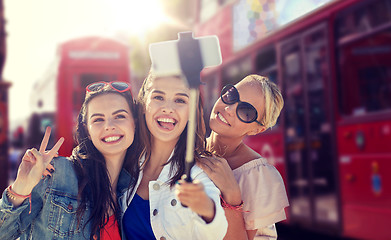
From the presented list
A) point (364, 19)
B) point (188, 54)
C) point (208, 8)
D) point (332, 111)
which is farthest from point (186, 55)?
point (208, 8)

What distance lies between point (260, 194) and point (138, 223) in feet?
1.93

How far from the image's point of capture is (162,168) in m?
2.39

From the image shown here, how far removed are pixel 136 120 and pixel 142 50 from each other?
80.9ft

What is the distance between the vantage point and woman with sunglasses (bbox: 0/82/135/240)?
2.11 metres

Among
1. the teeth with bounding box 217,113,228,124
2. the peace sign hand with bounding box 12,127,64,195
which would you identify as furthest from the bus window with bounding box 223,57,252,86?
the peace sign hand with bounding box 12,127,64,195

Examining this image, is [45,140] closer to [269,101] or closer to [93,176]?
[93,176]

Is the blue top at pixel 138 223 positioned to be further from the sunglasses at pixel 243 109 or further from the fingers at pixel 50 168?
the sunglasses at pixel 243 109

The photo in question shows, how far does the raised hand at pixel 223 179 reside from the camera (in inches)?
85.4

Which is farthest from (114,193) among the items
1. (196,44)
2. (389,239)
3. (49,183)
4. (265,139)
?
(265,139)

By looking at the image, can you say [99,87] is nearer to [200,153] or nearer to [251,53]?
[200,153]

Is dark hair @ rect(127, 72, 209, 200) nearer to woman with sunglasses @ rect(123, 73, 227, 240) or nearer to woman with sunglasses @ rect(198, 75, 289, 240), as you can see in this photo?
woman with sunglasses @ rect(123, 73, 227, 240)

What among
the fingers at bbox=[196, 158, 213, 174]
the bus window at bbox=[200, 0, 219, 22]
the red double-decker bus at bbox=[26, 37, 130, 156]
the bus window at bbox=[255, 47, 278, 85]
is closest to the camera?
the fingers at bbox=[196, 158, 213, 174]

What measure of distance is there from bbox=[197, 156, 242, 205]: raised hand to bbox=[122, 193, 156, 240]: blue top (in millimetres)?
340

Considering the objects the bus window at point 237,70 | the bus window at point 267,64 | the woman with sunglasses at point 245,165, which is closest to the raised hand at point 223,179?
the woman with sunglasses at point 245,165
